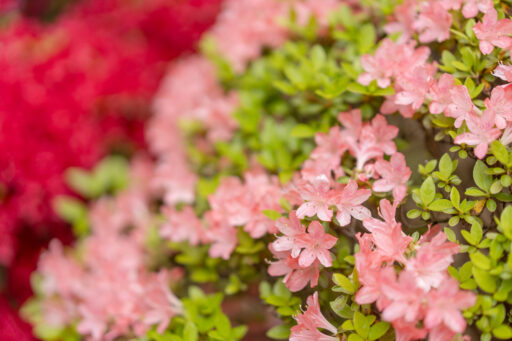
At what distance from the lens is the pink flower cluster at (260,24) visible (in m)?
1.32

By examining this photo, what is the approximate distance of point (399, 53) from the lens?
930 mm

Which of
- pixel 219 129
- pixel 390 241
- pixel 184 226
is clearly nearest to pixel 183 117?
pixel 219 129

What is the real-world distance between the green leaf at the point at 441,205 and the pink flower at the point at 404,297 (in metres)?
0.19

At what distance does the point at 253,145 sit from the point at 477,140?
0.57 m

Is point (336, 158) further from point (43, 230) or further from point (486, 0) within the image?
point (43, 230)

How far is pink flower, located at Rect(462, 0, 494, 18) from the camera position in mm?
896

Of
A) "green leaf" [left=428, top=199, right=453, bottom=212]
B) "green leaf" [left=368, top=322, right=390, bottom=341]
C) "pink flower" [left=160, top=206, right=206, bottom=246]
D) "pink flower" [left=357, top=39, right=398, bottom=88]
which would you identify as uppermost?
"pink flower" [left=357, top=39, right=398, bottom=88]

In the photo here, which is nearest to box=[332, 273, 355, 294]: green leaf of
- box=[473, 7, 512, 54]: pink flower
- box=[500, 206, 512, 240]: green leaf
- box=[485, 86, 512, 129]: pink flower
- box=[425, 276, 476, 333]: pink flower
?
box=[425, 276, 476, 333]: pink flower

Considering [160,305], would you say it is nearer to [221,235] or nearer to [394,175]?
[221,235]

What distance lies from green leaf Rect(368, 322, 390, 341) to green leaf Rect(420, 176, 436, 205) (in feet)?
0.73

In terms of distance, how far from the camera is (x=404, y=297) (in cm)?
66

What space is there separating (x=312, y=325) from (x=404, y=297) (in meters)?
0.19

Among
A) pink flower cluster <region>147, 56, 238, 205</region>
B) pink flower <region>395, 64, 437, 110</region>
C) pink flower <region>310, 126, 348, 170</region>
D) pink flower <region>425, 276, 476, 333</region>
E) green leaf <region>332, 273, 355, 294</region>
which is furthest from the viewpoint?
pink flower cluster <region>147, 56, 238, 205</region>

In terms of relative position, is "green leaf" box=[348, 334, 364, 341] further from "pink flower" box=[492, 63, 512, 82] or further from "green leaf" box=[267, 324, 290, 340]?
"pink flower" box=[492, 63, 512, 82]
